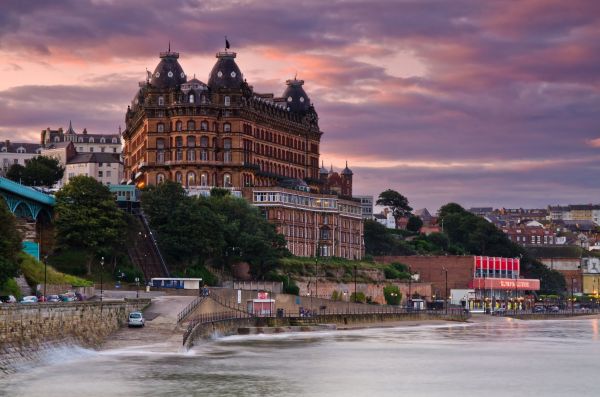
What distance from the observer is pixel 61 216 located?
14200cm

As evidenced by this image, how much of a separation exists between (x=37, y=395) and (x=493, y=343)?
68644 mm

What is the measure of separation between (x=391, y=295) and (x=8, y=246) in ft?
346

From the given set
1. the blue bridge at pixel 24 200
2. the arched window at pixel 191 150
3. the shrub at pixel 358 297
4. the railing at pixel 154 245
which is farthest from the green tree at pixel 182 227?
the arched window at pixel 191 150

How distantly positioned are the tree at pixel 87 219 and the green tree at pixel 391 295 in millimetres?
64153

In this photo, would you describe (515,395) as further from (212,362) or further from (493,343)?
(493,343)

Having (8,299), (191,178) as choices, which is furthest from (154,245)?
(8,299)

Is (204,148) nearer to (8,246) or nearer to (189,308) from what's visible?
(189,308)

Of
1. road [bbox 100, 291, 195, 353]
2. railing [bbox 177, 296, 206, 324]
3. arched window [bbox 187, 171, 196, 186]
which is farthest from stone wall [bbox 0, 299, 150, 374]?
arched window [bbox 187, 171, 196, 186]

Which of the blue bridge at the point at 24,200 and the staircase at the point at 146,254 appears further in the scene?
the staircase at the point at 146,254

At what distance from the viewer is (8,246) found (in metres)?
99.9

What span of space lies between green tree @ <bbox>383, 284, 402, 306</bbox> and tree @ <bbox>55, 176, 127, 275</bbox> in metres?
64.2

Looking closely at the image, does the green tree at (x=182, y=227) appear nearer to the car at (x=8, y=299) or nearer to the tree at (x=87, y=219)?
the tree at (x=87, y=219)

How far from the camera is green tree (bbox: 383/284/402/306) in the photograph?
645 ft

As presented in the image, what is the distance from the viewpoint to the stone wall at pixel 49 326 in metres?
72.2
